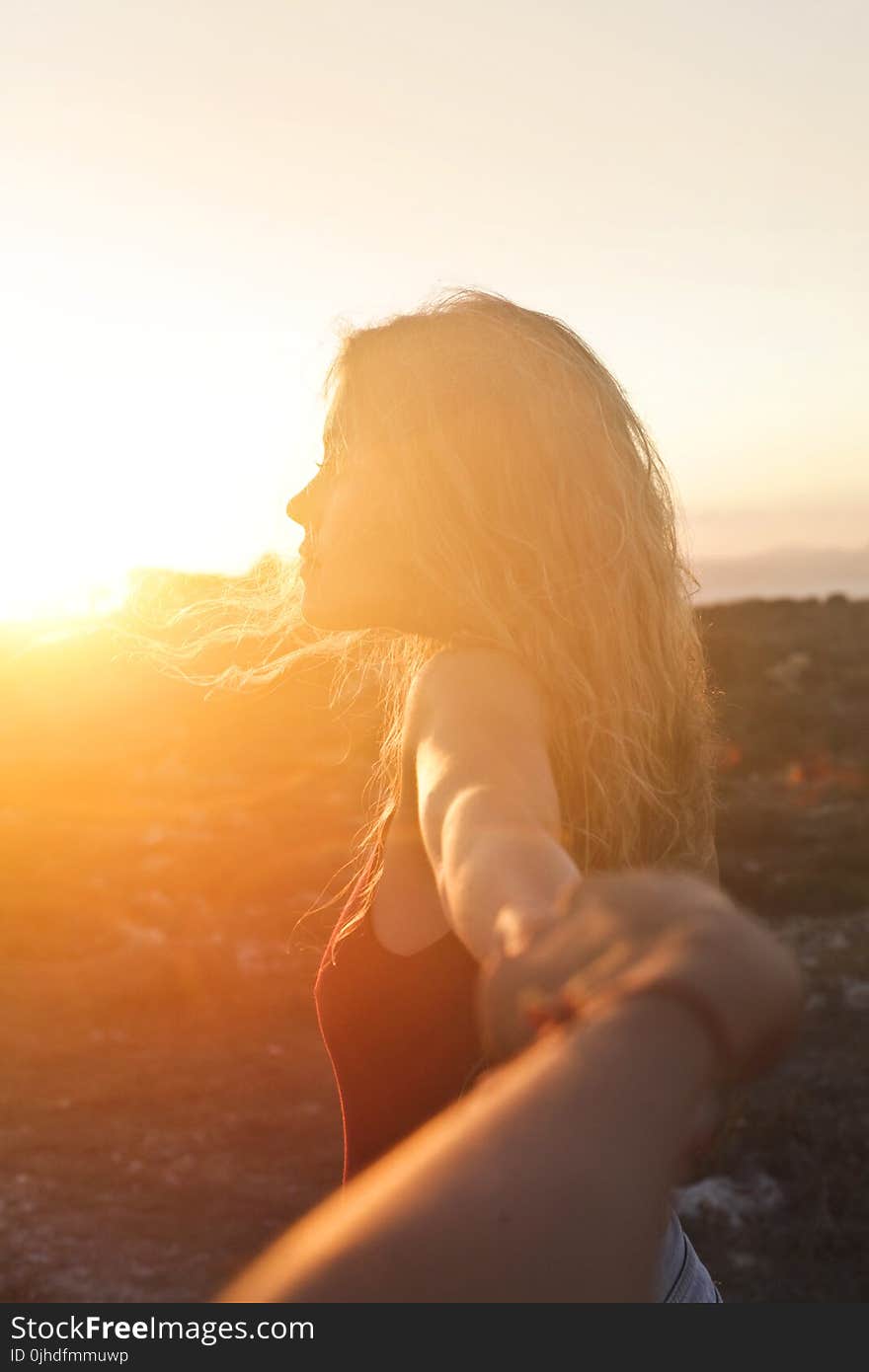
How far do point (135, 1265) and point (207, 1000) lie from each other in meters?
5.19

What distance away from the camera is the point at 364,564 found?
6.50 feet

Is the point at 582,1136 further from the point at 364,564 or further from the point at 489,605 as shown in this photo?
the point at 364,564

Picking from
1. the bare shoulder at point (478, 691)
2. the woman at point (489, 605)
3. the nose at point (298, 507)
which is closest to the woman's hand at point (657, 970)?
the bare shoulder at point (478, 691)

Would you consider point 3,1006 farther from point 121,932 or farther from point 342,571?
point 342,571

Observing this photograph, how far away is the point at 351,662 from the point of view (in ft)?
10.9

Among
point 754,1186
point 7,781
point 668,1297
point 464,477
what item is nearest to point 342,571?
point 464,477

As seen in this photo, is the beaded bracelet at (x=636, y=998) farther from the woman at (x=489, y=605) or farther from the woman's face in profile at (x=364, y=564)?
the woman's face in profile at (x=364, y=564)

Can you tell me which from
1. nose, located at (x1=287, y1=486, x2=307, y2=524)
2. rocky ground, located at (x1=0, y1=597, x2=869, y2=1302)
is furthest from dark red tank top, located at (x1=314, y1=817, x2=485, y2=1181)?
nose, located at (x1=287, y1=486, x2=307, y2=524)

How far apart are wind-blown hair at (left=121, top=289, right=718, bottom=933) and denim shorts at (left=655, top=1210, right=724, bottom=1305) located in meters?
0.57

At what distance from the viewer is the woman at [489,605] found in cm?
179

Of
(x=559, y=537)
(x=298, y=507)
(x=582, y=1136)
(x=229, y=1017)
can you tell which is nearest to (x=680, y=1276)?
(x=559, y=537)

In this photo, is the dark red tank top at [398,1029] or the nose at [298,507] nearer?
the dark red tank top at [398,1029]

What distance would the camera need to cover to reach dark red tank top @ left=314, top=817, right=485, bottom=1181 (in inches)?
71.5

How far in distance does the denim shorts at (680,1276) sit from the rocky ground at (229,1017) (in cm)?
33
